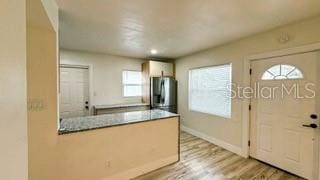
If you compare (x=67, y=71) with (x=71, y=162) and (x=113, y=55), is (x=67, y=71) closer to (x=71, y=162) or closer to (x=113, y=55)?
(x=113, y=55)

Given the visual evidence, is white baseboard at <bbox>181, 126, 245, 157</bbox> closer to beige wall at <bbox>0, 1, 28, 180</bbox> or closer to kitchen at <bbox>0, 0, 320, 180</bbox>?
kitchen at <bbox>0, 0, 320, 180</bbox>

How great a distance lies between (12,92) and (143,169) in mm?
2406

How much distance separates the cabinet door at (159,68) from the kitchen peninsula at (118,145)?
89.5 inches

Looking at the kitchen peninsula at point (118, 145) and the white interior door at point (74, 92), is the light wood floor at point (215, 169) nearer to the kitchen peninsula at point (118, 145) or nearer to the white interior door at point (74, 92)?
the kitchen peninsula at point (118, 145)

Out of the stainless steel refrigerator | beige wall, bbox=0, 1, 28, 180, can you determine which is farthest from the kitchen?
the stainless steel refrigerator

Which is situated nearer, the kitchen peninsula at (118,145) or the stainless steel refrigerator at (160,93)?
the kitchen peninsula at (118,145)

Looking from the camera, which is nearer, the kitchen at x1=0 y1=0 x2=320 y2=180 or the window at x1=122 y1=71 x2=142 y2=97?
the kitchen at x1=0 y1=0 x2=320 y2=180

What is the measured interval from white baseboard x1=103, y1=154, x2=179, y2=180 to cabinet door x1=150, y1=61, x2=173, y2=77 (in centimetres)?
265

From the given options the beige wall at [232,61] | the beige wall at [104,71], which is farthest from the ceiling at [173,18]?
the beige wall at [104,71]

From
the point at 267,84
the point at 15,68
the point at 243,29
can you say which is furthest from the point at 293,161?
the point at 15,68

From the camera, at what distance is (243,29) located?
8.89 ft

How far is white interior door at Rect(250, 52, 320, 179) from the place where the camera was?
2.38m

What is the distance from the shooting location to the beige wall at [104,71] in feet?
13.9

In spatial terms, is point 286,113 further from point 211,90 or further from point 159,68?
point 159,68
